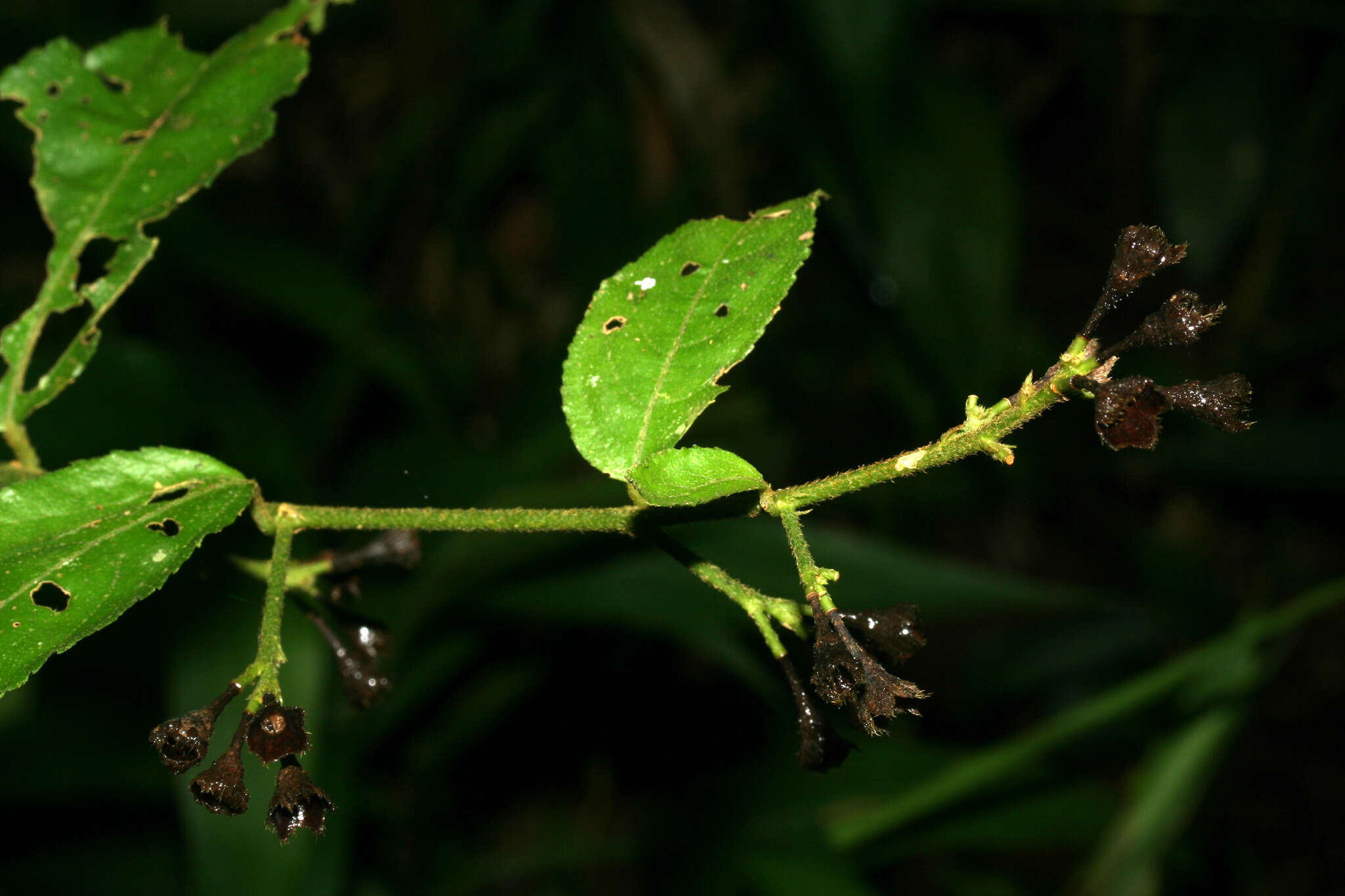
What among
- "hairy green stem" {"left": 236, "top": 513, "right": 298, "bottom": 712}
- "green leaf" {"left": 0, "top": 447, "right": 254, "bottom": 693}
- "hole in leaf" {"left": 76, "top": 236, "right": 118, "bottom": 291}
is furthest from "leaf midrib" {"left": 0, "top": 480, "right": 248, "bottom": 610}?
"hole in leaf" {"left": 76, "top": 236, "right": 118, "bottom": 291}

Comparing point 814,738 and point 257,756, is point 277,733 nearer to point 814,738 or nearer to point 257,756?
point 257,756

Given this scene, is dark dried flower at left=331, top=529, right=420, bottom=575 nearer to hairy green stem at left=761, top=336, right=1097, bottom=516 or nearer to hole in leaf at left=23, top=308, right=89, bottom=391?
hairy green stem at left=761, top=336, right=1097, bottom=516

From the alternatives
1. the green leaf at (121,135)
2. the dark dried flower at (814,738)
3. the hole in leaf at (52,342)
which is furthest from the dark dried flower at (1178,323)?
the hole in leaf at (52,342)

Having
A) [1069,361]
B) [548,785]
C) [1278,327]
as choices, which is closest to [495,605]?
[548,785]

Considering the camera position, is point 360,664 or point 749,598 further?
point 360,664

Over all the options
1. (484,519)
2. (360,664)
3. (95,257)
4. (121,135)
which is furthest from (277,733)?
(95,257)
